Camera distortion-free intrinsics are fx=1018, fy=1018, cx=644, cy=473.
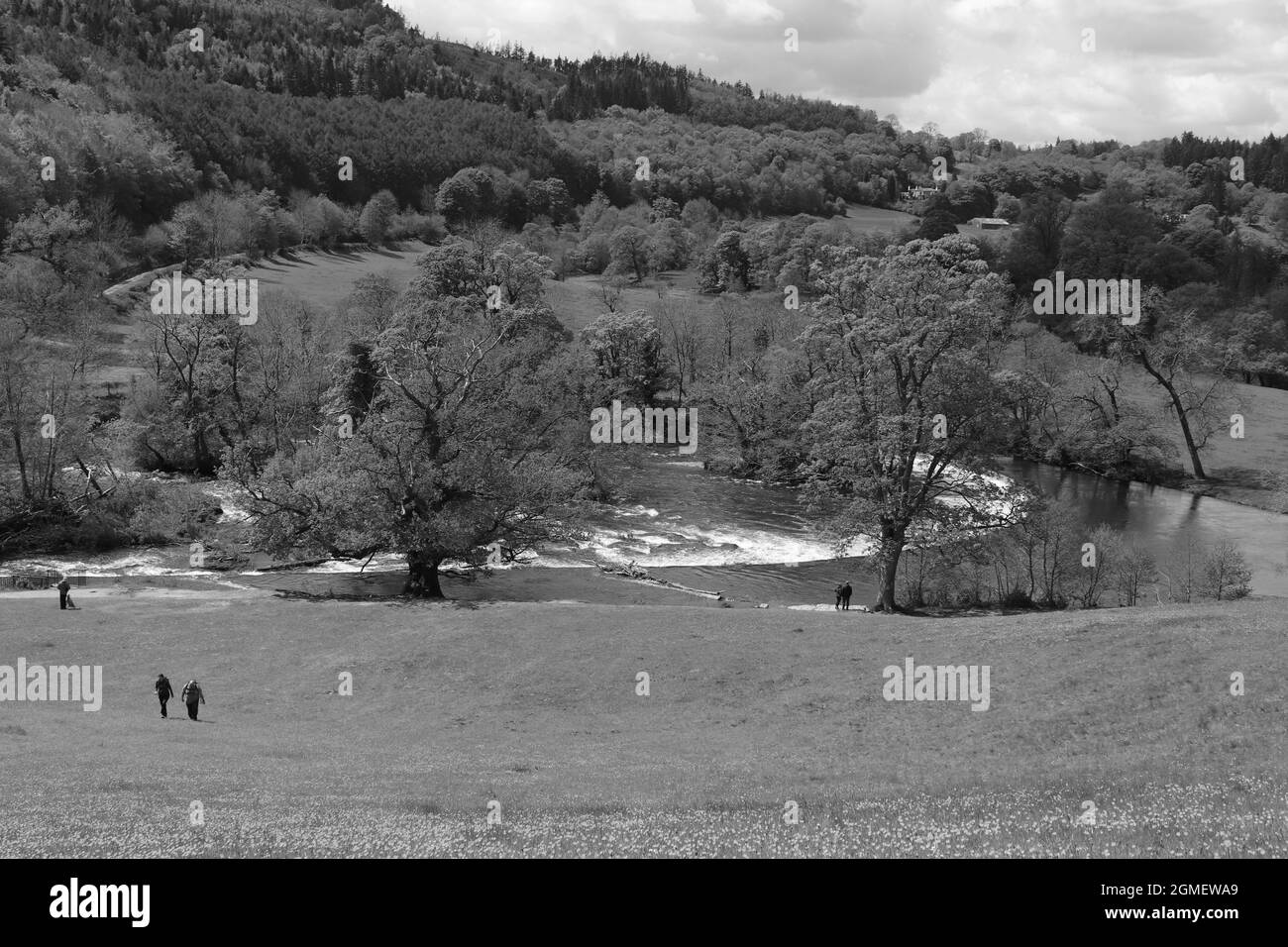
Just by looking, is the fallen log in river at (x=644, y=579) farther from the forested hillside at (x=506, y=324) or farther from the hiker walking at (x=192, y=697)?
the hiker walking at (x=192, y=697)

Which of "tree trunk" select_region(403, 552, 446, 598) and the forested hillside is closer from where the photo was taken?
"tree trunk" select_region(403, 552, 446, 598)

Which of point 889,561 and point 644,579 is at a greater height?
point 889,561

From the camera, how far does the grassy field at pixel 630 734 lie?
59.2 feet

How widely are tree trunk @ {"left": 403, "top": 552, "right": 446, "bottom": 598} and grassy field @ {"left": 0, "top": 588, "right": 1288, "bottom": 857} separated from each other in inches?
247

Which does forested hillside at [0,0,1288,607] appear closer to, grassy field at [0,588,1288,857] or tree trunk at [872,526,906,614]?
tree trunk at [872,526,906,614]

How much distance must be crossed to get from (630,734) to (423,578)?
24.5 metres

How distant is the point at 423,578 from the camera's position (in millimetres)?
52156

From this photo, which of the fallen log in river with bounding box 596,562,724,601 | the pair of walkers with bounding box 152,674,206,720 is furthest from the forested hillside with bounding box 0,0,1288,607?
the pair of walkers with bounding box 152,674,206,720

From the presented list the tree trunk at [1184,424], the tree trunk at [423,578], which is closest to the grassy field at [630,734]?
the tree trunk at [423,578]

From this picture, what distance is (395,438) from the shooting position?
52500mm

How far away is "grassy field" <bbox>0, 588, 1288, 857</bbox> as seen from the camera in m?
18.0

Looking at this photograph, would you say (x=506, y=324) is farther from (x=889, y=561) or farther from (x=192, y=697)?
(x=192, y=697)

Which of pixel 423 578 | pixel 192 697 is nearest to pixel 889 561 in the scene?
A: pixel 423 578

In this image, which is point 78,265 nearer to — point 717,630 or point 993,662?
point 717,630
